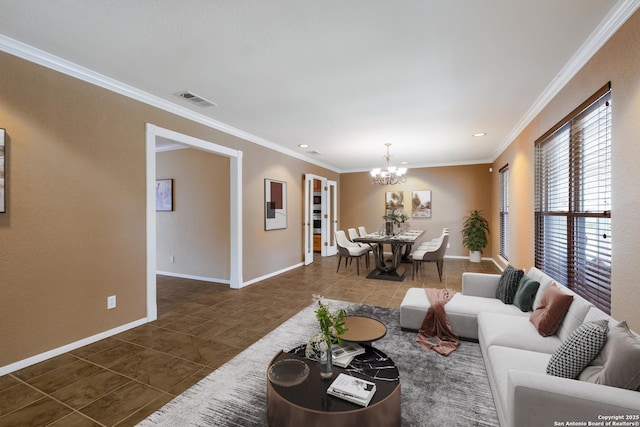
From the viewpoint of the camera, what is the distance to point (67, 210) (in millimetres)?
2709

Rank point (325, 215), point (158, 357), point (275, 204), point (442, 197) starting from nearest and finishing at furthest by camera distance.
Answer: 1. point (158, 357)
2. point (275, 204)
3. point (442, 197)
4. point (325, 215)

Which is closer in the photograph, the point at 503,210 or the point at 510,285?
the point at 510,285

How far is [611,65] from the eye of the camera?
7.02 ft

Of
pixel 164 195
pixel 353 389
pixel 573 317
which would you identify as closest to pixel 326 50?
pixel 353 389

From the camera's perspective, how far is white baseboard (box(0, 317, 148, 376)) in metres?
2.37

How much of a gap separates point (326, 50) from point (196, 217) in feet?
13.6

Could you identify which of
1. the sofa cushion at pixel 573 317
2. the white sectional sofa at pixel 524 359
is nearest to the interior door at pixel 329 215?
the white sectional sofa at pixel 524 359

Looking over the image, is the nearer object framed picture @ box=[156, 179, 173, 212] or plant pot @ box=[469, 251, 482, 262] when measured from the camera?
framed picture @ box=[156, 179, 173, 212]

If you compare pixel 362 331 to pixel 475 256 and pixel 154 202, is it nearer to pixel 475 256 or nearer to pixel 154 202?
pixel 154 202

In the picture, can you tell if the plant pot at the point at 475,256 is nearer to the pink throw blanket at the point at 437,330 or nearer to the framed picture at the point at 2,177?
the pink throw blanket at the point at 437,330

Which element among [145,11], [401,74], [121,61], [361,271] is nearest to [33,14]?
[121,61]

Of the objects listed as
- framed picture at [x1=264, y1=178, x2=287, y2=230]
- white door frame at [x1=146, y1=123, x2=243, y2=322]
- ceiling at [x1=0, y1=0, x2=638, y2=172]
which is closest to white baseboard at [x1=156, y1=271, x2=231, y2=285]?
white door frame at [x1=146, y1=123, x2=243, y2=322]

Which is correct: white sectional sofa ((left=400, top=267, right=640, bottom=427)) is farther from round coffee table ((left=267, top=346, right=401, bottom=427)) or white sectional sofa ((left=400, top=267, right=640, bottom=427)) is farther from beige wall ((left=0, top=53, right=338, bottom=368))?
beige wall ((left=0, top=53, right=338, bottom=368))

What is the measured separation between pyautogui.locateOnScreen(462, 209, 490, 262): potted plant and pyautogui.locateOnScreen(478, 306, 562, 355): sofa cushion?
539 cm
